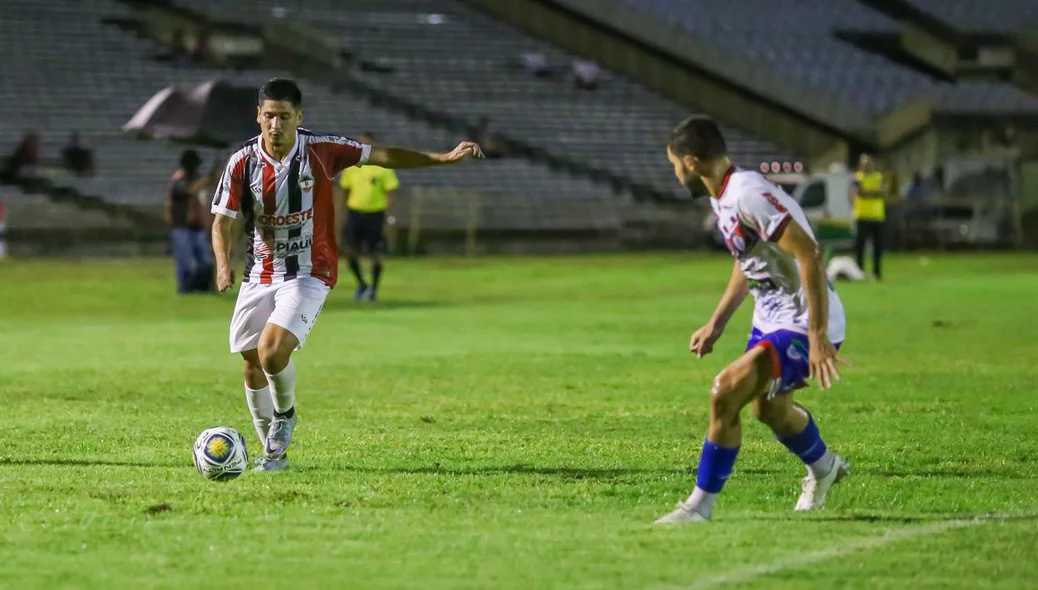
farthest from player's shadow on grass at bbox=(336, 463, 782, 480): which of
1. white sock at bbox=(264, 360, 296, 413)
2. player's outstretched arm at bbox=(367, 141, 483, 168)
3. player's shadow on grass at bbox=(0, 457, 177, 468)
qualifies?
player's outstretched arm at bbox=(367, 141, 483, 168)

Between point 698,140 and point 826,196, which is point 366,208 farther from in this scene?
point 698,140

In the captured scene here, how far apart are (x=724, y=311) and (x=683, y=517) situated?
1019 mm

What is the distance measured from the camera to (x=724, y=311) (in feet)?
25.3

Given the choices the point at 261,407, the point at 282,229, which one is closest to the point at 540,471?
the point at 261,407

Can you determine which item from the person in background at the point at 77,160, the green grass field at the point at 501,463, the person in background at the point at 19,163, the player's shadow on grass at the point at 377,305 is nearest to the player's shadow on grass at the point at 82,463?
the green grass field at the point at 501,463

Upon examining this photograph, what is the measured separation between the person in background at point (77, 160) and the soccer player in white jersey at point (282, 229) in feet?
103

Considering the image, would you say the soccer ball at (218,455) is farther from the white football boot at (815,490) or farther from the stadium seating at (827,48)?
the stadium seating at (827,48)

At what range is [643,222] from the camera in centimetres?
4191

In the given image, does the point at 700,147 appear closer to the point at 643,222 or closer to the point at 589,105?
the point at 643,222

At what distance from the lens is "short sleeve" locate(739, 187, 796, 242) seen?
279 inches

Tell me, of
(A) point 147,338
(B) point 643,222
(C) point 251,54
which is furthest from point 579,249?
(A) point 147,338

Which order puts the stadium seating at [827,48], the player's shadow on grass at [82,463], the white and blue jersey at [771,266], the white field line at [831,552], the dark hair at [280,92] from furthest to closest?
1. the stadium seating at [827,48]
2. the player's shadow on grass at [82,463]
3. the dark hair at [280,92]
4. the white and blue jersey at [771,266]
5. the white field line at [831,552]

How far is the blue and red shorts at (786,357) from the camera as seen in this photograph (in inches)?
285

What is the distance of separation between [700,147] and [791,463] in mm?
2613
